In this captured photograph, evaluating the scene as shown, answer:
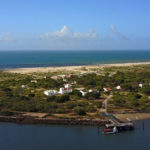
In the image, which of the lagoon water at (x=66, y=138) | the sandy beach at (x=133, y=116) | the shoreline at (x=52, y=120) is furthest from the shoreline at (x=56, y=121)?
the sandy beach at (x=133, y=116)

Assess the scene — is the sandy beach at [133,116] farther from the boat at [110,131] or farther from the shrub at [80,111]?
the shrub at [80,111]

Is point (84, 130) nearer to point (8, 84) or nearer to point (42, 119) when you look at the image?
point (42, 119)

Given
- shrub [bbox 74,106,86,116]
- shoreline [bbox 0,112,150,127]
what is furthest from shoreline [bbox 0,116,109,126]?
shrub [bbox 74,106,86,116]

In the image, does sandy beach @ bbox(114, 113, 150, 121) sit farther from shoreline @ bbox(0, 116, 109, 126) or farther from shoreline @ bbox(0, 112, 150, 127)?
shoreline @ bbox(0, 116, 109, 126)

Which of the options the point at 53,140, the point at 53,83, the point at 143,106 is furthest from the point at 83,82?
the point at 53,140

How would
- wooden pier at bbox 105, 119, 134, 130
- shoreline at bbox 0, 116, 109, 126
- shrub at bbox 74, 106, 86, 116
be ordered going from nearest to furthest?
wooden pier at bbox 105, 119, 134, 130
shoreline at bbox 0, 116, 109, 126
shrub at bbox 74, 106, 86, 116

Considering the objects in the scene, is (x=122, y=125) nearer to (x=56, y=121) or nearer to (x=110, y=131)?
(x=110, y=131)

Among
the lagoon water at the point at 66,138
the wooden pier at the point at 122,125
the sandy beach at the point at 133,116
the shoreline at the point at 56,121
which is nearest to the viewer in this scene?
the lagoon water at the point at 66,138

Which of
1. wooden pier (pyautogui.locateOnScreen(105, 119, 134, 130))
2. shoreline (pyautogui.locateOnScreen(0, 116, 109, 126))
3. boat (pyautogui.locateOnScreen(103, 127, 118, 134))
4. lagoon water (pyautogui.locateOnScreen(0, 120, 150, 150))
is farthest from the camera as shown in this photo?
shoreline (pyautogui.locateOnScreen(0, 116, 109, 126))

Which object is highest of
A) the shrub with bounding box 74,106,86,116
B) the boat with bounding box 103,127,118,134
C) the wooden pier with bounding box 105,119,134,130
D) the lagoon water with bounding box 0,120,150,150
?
the shrub with bounding box 74,106,86,116
